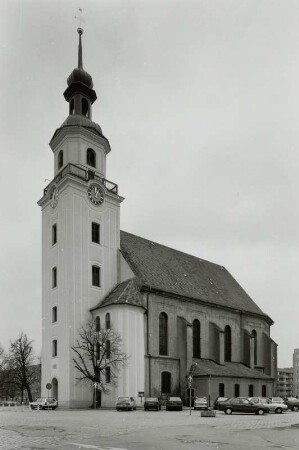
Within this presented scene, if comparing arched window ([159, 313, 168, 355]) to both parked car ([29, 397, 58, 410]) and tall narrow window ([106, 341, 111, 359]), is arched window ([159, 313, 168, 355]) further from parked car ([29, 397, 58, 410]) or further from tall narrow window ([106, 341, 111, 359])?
parked car ([29, 397, 58, 410])

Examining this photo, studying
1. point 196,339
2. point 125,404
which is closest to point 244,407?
point 125,404

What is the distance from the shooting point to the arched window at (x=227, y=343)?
51.9m

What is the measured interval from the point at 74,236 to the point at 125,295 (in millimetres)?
6754

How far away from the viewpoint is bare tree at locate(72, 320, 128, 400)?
126ft

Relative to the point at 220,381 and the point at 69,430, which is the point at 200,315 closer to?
the point at 220,381

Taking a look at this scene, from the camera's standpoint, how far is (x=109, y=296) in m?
43.0

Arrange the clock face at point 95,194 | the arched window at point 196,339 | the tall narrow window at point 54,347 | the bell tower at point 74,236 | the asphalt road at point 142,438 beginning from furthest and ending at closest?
the arched window at point 196,339
the clock face at point 95,194
the tall narrow window at point 54,347
the bell tower at point 74,236
the asphalt road at point 142,438

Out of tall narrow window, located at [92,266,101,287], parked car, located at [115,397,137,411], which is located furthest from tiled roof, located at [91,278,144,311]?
parked car, located at [115,397,137,411]

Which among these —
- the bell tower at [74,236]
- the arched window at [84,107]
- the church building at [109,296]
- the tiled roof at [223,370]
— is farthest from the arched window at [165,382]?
the arched window at [84,107]

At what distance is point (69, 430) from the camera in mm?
17484

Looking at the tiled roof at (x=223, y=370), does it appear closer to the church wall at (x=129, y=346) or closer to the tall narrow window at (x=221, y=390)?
the tall narrow window at (x=221, y=390)

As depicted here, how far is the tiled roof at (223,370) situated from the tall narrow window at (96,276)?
1153cm

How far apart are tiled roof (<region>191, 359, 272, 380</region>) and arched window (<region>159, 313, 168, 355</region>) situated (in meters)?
3.24

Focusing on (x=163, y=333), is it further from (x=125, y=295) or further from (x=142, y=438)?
(x=142, y=438)
